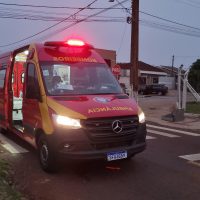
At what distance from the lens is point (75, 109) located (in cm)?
688

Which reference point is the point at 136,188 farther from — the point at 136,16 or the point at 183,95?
the point at 136,16

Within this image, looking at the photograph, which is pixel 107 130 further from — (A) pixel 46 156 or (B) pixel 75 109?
(A) pixel 46 156

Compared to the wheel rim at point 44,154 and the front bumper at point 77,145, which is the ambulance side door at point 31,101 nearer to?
the wheel rim at point 44,154

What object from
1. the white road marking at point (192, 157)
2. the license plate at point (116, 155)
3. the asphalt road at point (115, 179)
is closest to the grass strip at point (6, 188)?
the asphalt road at point (115, 179)

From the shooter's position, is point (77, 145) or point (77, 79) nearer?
point (77, 145)

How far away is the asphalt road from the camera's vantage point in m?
6.19

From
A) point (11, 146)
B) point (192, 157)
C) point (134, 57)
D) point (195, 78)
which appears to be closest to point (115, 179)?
point (192, 157)

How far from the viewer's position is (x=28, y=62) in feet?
27.7

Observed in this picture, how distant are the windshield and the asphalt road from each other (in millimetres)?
1431

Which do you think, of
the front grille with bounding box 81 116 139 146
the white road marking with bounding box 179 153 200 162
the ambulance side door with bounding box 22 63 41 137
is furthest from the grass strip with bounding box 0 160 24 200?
the white road marking with bounding box 179 153 200 162

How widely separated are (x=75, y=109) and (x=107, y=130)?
651 millimetres

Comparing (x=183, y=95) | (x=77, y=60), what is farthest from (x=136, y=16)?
(x=77, y=60)

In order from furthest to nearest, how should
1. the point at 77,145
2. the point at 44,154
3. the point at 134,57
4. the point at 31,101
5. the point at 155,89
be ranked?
the point at 155,89, the point at 134,57, the point at 31,101, the point at 44,154, the point at 77,145

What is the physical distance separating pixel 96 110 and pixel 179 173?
202cm
